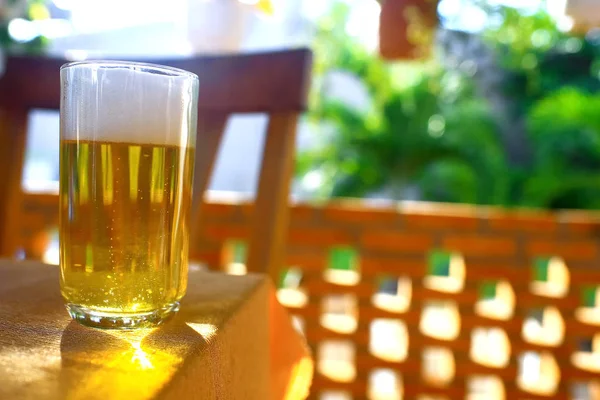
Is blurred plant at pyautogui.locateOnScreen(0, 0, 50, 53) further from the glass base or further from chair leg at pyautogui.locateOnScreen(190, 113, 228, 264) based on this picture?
the glass base

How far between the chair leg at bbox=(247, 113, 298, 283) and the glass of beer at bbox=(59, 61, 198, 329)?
0.42m

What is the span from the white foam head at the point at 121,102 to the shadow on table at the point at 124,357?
122mm

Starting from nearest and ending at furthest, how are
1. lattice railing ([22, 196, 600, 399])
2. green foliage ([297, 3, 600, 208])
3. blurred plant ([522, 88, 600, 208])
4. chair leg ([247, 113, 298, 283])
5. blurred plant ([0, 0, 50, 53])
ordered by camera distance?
chair leg ([247, 113, 298, 283]), lattice railing ([22, 196, 600, 399]), blurred plant ([0, 0, 50, 53]), blurred plant ([522, 88, 600, 208]), green foliage ([297, 3, 600, 208])

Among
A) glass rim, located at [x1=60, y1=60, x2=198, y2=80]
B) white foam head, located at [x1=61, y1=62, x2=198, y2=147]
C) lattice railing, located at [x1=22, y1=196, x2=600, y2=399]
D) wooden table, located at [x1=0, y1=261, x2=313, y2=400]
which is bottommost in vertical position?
lattice railing, located at [x1=22, y1=196, x2=600, y2=399]

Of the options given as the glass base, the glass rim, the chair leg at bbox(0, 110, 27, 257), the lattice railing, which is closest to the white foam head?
the glass rim

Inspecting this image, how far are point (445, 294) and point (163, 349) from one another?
3.69 feet

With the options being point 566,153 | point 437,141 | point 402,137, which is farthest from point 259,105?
point 566,153

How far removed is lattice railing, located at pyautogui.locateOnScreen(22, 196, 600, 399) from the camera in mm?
1328

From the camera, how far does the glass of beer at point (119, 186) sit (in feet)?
1.19

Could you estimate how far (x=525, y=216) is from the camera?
133cm

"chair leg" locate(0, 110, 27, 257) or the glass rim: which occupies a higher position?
the glass rim

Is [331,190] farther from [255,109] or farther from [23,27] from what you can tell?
[255,109]

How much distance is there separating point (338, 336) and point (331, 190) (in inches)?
188

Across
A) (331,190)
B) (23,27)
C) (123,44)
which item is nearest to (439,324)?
(23,27)
